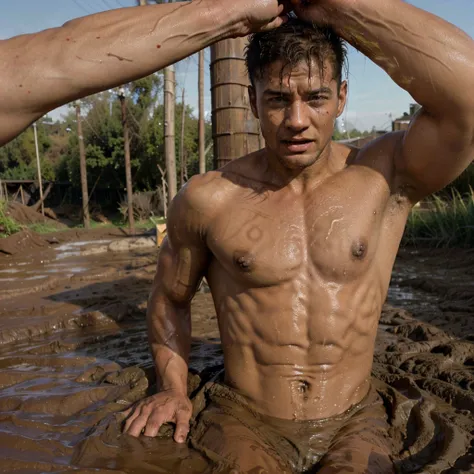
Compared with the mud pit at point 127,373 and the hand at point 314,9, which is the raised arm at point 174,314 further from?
the hand at point 314,9

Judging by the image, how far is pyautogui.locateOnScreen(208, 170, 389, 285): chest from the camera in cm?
202

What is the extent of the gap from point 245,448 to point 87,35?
1.40 metres

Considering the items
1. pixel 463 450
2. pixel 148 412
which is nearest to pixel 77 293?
pixel 148 412

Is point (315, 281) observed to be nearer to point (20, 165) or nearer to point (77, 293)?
point (77, 293)

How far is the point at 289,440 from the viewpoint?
192cm

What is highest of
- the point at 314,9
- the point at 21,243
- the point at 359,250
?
the point at 314,9

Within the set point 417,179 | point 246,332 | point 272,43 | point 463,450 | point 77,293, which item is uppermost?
point 272,43

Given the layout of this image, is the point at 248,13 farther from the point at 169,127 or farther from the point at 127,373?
the point at 169,127

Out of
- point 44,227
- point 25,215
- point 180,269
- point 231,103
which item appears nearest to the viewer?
point 180,269

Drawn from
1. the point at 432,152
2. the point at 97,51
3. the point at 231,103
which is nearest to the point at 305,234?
the point at 432,152

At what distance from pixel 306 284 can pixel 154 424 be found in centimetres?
81

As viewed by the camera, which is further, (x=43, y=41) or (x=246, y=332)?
(x=246, y=332)

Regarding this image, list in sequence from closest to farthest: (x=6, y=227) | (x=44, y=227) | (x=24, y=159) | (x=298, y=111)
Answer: (x=298, y=111)
(x=6, y=227)
(x=44, y=227)
(x=24, y=159)

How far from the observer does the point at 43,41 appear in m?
1.20
